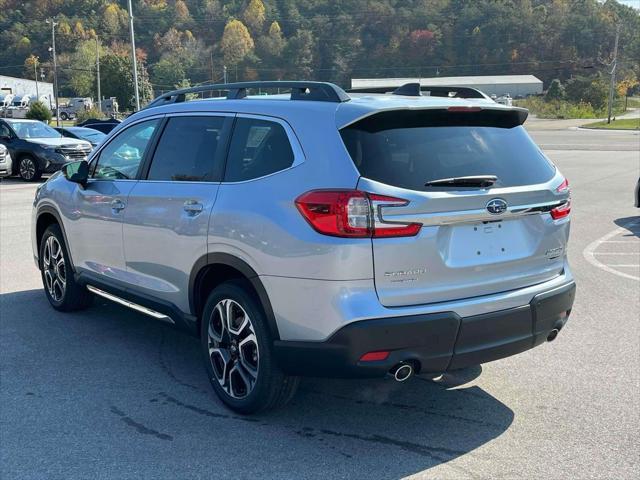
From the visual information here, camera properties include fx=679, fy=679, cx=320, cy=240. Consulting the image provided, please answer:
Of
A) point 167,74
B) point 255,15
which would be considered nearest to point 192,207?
point 167,74

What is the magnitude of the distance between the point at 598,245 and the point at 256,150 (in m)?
6.73

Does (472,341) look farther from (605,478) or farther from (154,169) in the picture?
(154,169)

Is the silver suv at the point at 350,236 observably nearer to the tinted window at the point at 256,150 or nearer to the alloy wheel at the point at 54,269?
the tinted window at the point at 256,150

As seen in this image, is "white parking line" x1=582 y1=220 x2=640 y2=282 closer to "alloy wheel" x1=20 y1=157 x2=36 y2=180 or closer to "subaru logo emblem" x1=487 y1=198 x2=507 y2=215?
"subaru logo emblem" x1=487 y1=198 x2=507 y2=215

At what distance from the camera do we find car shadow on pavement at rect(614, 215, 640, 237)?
33.3 ft

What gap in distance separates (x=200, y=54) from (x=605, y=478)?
138m

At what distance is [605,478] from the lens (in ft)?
10.7

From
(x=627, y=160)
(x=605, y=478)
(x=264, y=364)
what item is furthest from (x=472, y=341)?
(x=627, y=160)

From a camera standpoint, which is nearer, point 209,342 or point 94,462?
point 94,462

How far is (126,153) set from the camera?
16.8 feet

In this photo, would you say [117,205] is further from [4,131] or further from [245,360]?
[4,131]

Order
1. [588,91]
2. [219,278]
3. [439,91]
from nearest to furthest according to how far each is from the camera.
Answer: [219,278] < [439,91] < [588,91]

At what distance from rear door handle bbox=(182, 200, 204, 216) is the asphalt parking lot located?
1163mm

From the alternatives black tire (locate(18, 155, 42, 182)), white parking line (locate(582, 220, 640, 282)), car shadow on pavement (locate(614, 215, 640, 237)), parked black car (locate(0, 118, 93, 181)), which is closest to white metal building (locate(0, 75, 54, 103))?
parked black car (locate(0, 118, 93, 181))
